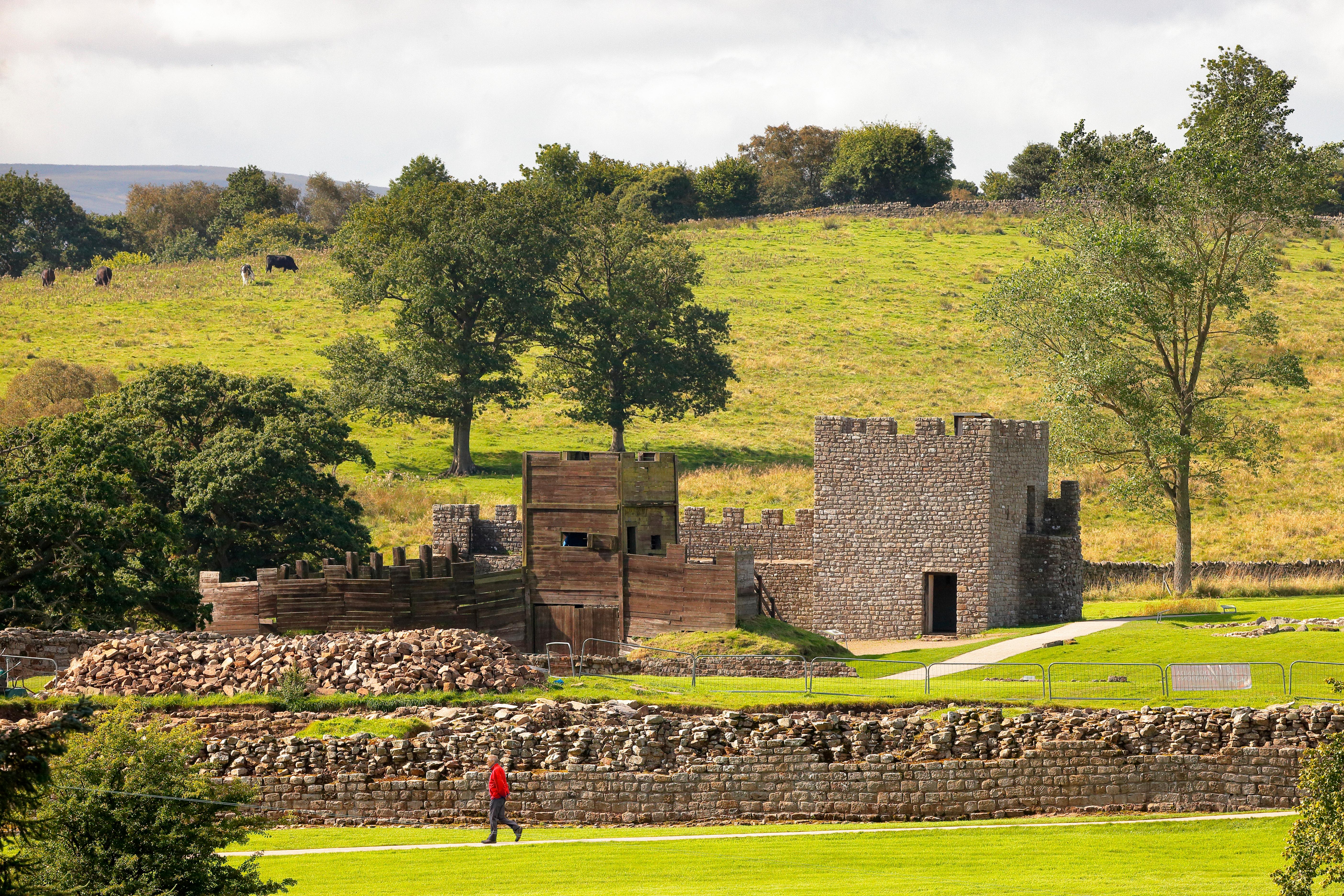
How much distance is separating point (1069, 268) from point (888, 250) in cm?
4364

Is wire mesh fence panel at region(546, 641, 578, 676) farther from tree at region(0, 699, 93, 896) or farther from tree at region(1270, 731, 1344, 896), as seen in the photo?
tree at region(0, 699, 93, 896)

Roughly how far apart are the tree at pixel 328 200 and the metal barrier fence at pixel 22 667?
3536 inches

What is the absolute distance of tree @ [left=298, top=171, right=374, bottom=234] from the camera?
398 ft

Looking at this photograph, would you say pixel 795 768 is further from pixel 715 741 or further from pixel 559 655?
pixel 559 655

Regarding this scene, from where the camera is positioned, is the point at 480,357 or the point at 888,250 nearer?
the point at 480,357

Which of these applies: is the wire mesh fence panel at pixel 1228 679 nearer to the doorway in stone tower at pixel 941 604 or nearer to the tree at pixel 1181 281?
the doorway in stone tower at pixel 941 604

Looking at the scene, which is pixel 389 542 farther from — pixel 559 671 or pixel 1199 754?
pixel 1199 754

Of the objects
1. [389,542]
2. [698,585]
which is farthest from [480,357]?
[698,585]

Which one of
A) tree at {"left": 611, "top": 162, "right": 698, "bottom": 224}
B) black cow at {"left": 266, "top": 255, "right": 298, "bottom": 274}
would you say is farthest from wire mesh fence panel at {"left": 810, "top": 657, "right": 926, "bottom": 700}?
tree at {"left": 611, "top": 162, "right": 698, "bottom": 224}

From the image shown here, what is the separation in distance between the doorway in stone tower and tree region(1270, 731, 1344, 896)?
21.9 metres

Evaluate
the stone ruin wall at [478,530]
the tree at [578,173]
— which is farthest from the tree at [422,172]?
the stone ruin wall at [478,530]

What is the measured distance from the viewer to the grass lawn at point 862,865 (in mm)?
18719

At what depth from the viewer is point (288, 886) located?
59.0 feet

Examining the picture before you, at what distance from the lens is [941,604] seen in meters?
39.0
